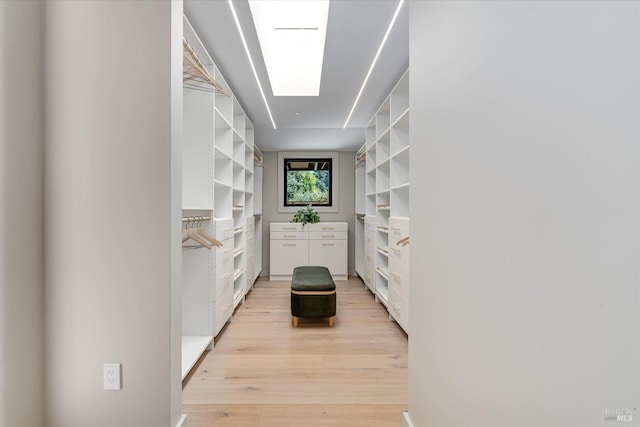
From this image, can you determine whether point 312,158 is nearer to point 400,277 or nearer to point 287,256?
point 287,256

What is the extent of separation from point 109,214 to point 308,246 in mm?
4177

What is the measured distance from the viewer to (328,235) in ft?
18.1

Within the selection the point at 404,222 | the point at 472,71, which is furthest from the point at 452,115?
the point at 404,222

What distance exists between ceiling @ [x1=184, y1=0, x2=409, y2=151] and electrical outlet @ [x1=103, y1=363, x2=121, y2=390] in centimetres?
199

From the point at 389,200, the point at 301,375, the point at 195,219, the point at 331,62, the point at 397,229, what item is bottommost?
the point at 301,375

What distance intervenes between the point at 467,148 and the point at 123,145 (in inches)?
55.2

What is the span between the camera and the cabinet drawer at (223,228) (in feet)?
8.64

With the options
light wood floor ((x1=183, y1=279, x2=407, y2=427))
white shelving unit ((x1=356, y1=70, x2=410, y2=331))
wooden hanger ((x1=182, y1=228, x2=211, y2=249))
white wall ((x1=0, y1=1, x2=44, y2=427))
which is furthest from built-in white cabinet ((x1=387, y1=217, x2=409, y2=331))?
white wall ((x1=0, y1=1, x2=44, y2=427))

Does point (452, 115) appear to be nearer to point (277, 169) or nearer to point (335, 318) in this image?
point (335, 318)

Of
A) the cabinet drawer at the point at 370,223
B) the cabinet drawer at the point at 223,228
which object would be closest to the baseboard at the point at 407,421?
the cabinet drawer at the point at 223,228

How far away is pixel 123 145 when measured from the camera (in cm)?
142

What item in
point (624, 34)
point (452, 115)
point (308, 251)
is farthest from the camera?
point (308, 251)

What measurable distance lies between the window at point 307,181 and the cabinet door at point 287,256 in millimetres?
901
